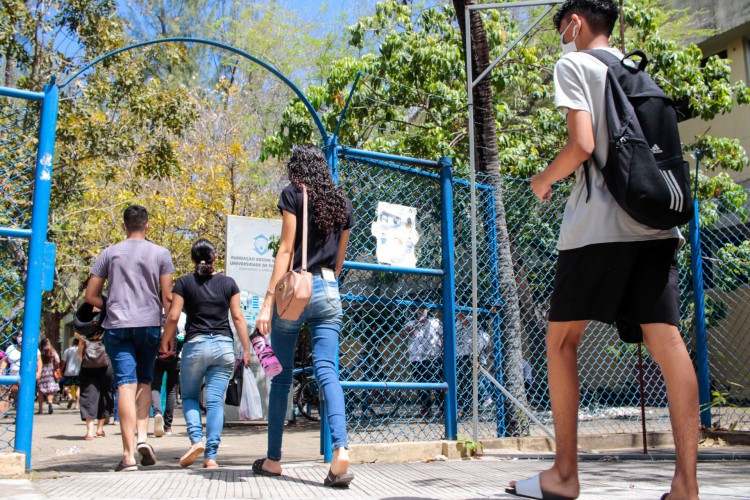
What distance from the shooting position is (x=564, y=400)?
3.03 m

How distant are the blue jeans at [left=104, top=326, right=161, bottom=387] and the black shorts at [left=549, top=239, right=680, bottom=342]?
336 cm

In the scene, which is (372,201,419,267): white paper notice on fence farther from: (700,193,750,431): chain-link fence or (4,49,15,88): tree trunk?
(4,49,15,88): tree trunk

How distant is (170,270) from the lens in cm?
561

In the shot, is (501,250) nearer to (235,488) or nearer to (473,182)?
(473,182)

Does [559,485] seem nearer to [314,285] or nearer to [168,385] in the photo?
[314,285]

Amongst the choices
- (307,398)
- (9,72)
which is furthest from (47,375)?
(307,398)

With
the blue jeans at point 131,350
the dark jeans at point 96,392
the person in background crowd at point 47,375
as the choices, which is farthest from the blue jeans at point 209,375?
the person in background crowd at point 47,375

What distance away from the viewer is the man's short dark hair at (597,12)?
128 inches

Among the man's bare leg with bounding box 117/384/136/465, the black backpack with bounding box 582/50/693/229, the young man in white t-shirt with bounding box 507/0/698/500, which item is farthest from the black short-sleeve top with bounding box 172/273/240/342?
the black backpack with bounding box 582/50/693/229

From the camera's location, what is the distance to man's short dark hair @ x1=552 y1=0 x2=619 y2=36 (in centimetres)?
324

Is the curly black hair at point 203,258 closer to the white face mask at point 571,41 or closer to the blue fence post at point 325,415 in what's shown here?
the blue fence post at point 325,415

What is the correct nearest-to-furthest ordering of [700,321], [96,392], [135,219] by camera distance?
1. [135,219]
2. [700,321]
3. [96,392]

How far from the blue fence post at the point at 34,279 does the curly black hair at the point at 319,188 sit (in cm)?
149

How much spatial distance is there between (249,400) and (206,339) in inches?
211
